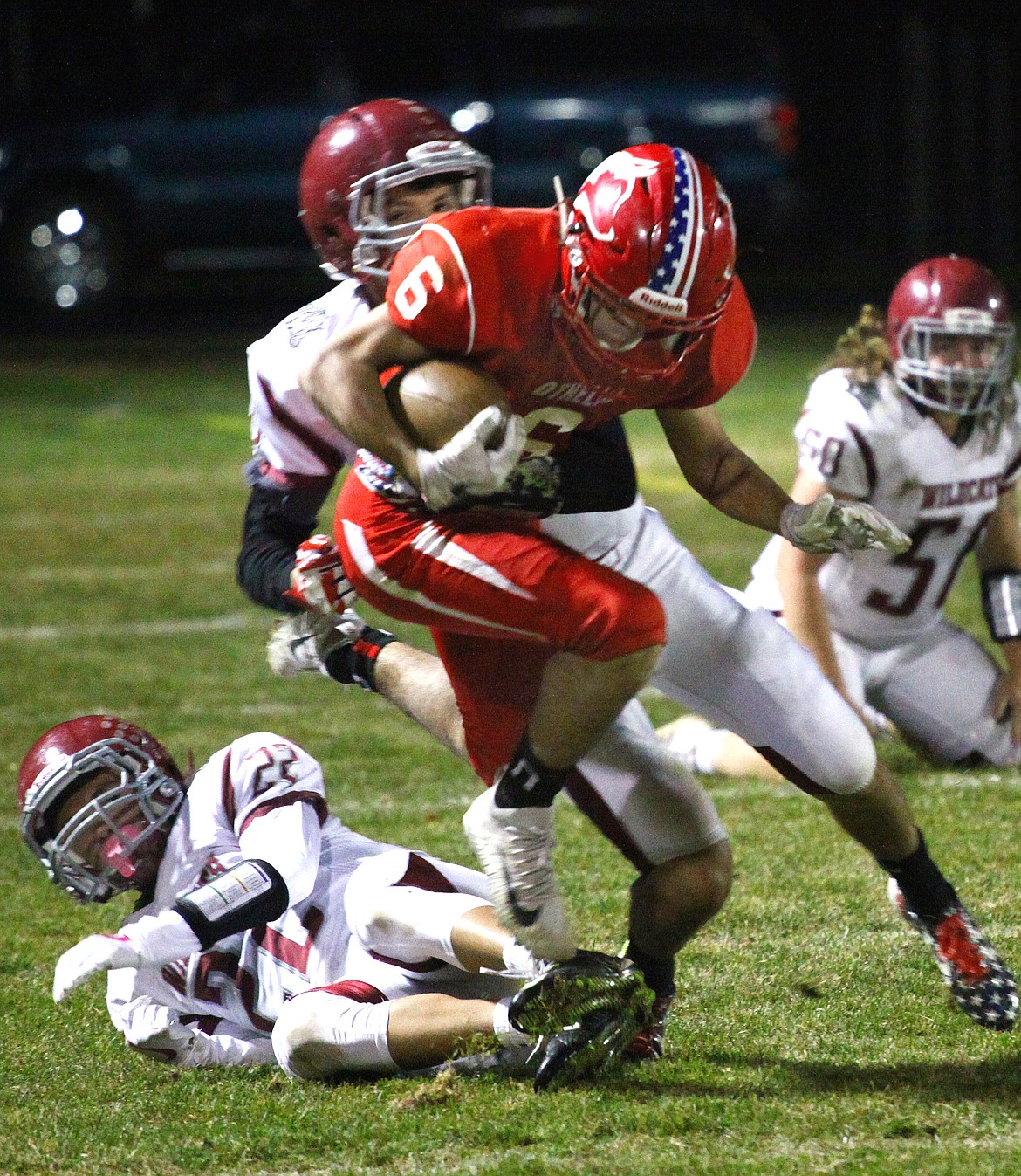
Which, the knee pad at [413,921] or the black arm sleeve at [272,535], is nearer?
the knee pad at [413,921]

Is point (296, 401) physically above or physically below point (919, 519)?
above

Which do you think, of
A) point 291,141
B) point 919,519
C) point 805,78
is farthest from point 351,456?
point 805,78

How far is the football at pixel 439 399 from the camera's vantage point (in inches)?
104

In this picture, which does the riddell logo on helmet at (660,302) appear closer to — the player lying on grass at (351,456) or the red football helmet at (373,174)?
the player lying on grass at (351,456)

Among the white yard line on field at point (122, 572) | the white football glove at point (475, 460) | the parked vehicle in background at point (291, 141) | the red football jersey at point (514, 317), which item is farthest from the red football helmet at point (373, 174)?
the parked vehicle in background at point (291, 141)

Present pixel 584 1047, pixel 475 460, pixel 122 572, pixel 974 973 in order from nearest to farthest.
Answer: pixel 475 460
pixel 584 1047
pixel 974 973
pixel 122 572

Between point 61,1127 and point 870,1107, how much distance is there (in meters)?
1.19

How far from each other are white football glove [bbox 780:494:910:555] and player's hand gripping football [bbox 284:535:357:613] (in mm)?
783

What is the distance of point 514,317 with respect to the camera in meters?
2.68

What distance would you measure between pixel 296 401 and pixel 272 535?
0.33 m

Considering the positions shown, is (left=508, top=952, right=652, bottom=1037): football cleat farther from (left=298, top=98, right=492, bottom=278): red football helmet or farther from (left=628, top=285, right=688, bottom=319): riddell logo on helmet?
(left=298, top=98, right=492, bottom=278): red football helmet

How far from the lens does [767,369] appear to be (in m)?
11.4

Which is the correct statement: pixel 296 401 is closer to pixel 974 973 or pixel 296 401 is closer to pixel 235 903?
pixel 235 903

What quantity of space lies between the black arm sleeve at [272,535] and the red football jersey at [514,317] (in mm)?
802
